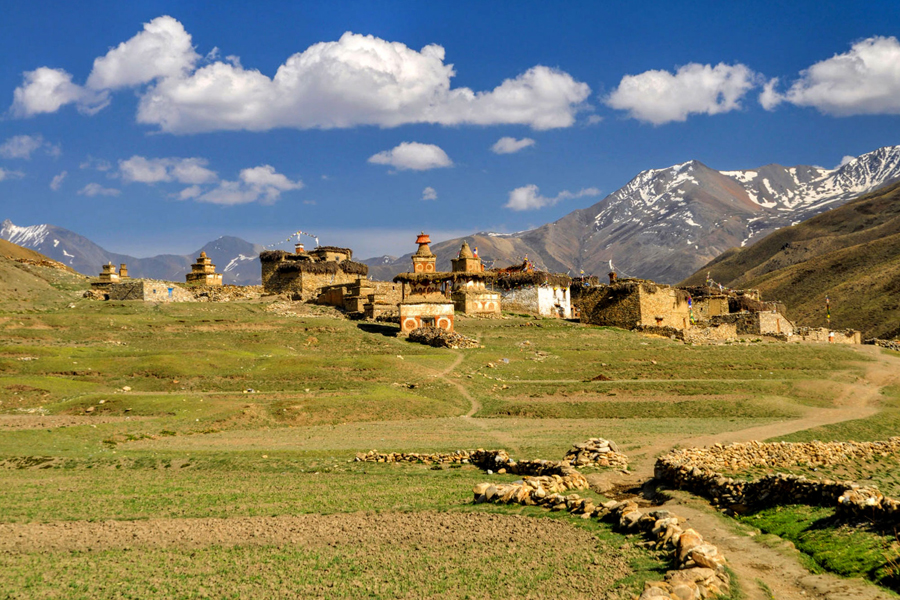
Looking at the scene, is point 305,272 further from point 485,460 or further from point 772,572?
point 772,572

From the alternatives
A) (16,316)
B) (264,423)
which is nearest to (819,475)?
(264,423)

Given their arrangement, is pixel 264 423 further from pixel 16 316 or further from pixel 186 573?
pixel 16 316

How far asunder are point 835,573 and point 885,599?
5.00ft

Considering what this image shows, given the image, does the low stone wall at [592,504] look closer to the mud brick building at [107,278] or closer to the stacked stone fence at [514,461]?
the stacked stone fence at [514,461]

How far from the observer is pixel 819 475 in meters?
21.7

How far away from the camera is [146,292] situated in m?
59.1

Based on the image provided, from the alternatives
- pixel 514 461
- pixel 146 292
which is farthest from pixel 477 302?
pixel 514 461

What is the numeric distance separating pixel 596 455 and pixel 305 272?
47793 millimetres

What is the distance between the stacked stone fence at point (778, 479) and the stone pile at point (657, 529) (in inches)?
131

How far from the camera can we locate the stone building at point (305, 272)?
66.9m

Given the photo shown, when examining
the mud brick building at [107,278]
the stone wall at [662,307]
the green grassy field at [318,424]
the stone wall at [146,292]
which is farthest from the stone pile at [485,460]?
the mud brick building at [107,278]

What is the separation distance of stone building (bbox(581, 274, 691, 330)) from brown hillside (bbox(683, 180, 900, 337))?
29.9 meters

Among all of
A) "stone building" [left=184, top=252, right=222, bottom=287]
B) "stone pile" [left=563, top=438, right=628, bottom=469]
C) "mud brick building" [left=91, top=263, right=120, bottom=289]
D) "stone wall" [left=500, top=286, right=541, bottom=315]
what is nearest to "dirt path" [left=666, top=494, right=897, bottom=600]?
"stone pile" [left=563, top=438, right=628, bottom=469]

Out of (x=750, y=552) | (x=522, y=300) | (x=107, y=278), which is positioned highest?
(x=107, y=278)
